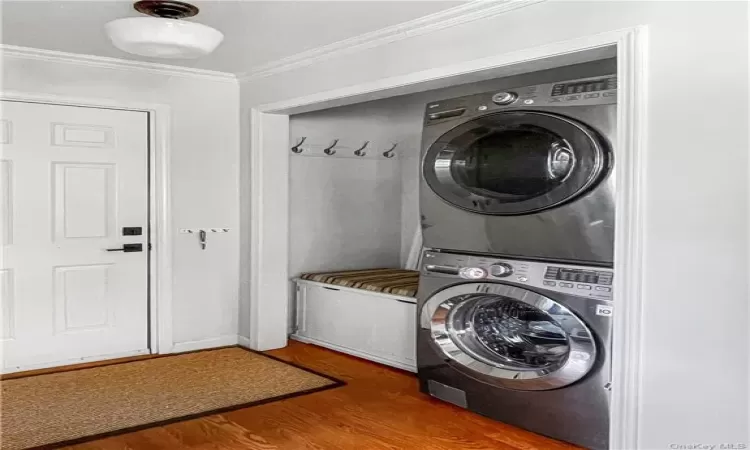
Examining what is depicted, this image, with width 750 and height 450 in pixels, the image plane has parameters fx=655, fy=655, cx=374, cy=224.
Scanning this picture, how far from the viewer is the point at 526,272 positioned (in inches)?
114

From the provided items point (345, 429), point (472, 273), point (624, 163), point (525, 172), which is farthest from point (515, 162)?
point (345, 429)

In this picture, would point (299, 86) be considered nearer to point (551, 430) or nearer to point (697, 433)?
point (551, 430)

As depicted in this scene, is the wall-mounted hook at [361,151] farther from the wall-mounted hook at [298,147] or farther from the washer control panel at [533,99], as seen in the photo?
the washer control panel at [533,99]

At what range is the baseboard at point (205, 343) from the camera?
14.6ft

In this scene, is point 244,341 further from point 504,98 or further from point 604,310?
point 604,310

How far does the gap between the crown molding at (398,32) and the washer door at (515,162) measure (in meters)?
0.46

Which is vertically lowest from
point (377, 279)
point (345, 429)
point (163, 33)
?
point (345, 429)

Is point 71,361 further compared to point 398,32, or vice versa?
point 71,361

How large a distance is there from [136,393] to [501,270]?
2055 mm

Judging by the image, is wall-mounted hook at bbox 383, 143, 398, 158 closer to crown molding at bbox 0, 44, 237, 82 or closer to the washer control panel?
crown molding at bbox 0, 44, 237, 82

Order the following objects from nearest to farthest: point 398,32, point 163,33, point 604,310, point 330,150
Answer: point 604,310, point 163,33, point 398,32, point 330,150

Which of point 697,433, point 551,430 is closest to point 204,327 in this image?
point 551,430

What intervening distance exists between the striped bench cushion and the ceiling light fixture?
6.20ft

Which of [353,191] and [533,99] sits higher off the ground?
[533,99]
